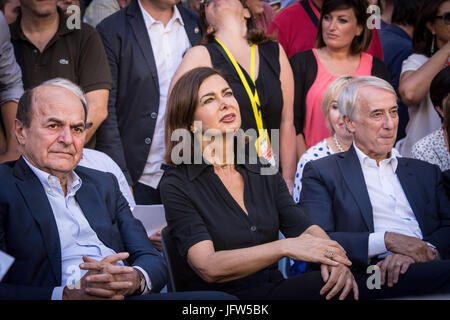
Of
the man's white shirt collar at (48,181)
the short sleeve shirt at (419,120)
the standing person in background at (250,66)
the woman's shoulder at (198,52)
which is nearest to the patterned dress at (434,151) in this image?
the short sleeve shirt at (419,120)

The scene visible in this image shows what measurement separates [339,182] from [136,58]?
1.54 meters

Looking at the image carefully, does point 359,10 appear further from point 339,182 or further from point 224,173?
point 224,173

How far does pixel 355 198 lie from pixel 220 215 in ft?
2.60

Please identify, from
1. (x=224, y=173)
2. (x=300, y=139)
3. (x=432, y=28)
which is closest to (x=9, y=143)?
(x=224, y=173)

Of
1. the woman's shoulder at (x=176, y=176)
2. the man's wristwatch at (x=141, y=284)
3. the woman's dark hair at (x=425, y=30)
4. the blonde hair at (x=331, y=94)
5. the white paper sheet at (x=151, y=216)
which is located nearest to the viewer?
the man's wristwatch at (x=141, y=284)

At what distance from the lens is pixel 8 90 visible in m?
3.65

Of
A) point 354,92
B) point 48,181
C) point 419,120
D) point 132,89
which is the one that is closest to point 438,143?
point 419,120

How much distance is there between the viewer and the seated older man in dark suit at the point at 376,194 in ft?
10.4

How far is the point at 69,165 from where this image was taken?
9.25 feet

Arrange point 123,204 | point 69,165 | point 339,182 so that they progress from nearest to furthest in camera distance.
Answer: point 69,165 → point 123,204 → point 339,182

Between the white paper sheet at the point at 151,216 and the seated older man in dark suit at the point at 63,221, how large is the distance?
429 millimetres

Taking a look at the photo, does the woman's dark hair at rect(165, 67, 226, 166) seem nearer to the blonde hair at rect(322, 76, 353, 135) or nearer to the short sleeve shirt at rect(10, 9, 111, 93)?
the short sleeve shirt at rect(10, 9, 111, 93)

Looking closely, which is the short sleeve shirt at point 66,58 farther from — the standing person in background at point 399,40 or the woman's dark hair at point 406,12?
the woman's dark hair at point 406,12

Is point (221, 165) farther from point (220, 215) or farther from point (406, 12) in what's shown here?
point (406, 12)
